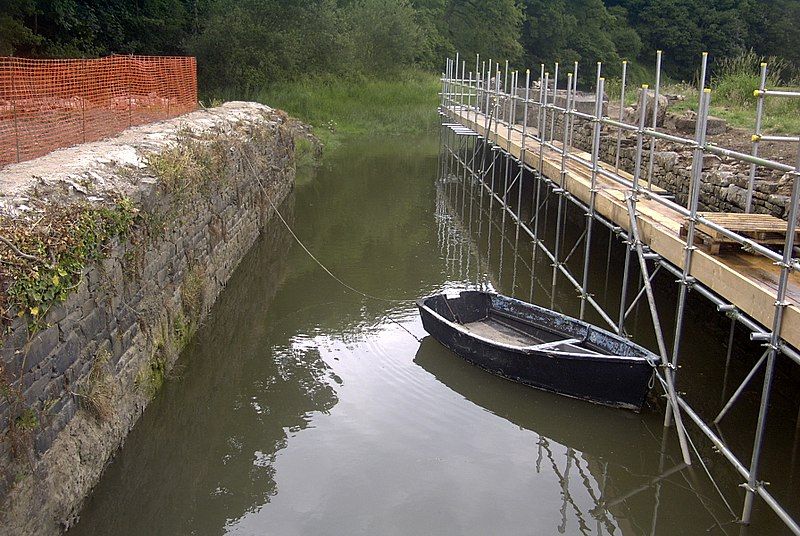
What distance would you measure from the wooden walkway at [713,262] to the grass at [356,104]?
66.7 feet

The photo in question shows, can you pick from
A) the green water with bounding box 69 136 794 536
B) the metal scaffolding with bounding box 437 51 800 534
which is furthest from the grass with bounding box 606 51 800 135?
the green water with bounding box 69 136 794 536

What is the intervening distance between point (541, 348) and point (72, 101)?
691cm

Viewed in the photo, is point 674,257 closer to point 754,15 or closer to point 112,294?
point 112,294

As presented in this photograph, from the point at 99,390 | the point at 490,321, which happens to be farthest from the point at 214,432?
the point at 490,321

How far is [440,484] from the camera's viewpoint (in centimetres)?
645

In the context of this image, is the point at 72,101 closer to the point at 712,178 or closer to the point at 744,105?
the point at 712,178

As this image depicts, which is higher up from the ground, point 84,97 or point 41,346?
point 84,97

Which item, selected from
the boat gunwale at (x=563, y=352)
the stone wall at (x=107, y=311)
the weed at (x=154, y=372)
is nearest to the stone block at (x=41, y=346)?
the stone wall at (x=107, y=311)

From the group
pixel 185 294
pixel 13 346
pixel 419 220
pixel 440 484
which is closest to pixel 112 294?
pixel 13 346

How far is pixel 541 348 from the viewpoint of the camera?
8000mm

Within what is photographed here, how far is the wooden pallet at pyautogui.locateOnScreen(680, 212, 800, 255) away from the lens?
21.2 ft

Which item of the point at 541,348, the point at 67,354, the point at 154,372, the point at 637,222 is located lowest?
the point at 154,372

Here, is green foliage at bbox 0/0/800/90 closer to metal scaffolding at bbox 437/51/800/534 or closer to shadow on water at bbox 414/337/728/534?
metal scaffolding at bbox 437/51/800/534

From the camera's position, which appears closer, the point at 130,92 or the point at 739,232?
the point at 739,232
